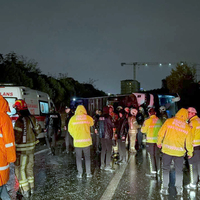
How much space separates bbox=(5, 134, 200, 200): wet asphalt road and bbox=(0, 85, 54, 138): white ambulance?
3484 mm

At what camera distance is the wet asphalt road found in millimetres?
5535

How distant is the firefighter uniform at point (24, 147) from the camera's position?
551 centimetres

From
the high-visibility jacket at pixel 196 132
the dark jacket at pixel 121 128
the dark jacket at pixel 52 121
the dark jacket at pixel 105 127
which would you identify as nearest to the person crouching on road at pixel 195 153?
the high-visibility jacket at pixel 196 132

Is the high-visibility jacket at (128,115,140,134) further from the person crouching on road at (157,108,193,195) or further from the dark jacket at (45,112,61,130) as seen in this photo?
the person crouching on road at (157,108,193,195)

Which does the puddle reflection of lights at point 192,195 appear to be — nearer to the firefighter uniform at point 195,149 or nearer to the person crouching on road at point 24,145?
the firefighter uniform at point 195,149

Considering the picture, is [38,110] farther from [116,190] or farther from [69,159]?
[116,190]

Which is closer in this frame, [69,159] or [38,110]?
[69,159]

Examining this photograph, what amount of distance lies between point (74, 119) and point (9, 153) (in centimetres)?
341

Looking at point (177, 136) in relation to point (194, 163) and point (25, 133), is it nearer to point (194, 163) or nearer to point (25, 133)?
point (194, 163)

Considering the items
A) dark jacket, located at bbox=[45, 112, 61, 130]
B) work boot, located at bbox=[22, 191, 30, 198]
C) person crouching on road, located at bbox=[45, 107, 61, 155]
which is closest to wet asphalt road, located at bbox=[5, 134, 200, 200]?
work boot, located at bbox=[22, 191, 30, 198]

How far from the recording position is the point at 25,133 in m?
5.57

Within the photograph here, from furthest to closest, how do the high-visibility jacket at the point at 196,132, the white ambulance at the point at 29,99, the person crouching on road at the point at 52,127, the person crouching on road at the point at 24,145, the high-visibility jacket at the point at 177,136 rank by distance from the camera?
the white ambulance at the point at 29,99 < the person crouching on road at the point at 52,127 < the high-visibility jacket at the point at 196,132 < the person crouching on road at the point at 24,145 < the high-visibility jacket at the point at 177,136

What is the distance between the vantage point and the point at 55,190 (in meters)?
5.91

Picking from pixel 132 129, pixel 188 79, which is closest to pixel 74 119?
pixel 132 129
